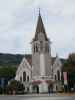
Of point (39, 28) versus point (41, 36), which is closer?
point (41, 36)

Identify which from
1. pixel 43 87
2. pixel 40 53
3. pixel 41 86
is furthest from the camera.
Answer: pixel 40 53

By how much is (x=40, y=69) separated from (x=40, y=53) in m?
4.86

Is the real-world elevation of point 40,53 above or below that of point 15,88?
above

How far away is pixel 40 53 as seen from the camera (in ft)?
360

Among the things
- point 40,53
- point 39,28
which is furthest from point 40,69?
point 39,28

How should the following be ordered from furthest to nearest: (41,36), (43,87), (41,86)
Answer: (41,36) < (41,86) < (43,87)

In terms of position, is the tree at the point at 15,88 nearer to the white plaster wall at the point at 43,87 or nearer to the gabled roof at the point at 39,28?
the white plaster wall at the point at 43,87

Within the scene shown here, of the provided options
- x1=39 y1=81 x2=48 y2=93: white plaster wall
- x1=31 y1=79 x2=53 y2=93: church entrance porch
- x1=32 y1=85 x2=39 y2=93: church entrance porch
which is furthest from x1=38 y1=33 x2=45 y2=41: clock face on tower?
x1=32 y1=85 x2=39 y2=93: church entrance porch

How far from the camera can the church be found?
356 feet

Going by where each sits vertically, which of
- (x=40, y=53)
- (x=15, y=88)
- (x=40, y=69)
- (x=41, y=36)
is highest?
(x=41, y=36)

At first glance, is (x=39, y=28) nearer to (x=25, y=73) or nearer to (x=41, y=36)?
(x=41, y=36)

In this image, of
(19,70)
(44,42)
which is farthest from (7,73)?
(44,42)

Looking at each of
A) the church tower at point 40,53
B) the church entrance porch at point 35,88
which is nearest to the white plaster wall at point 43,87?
the church entrance porch at point 35,88

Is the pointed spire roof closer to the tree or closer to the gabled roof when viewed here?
the gabled roof
